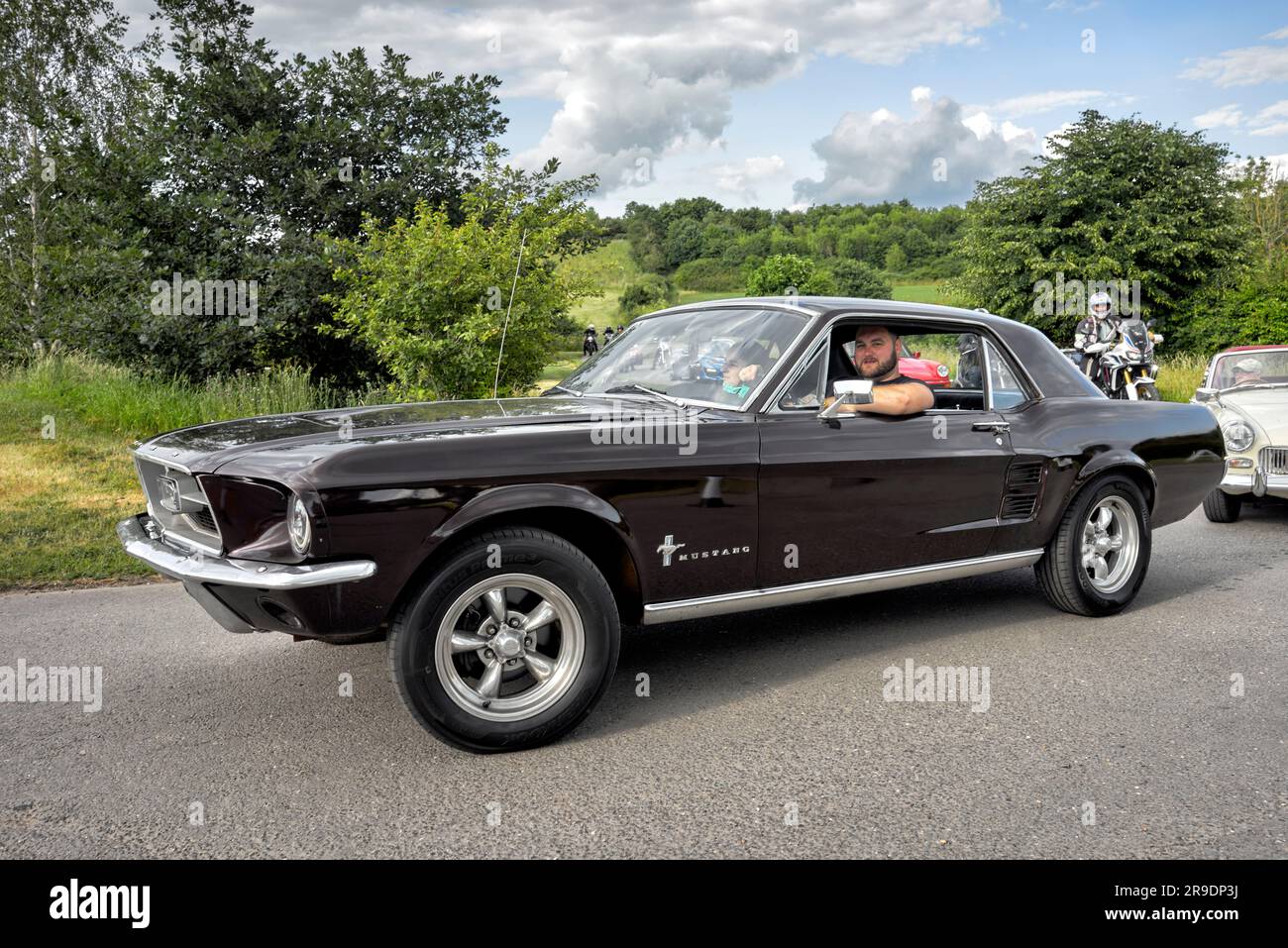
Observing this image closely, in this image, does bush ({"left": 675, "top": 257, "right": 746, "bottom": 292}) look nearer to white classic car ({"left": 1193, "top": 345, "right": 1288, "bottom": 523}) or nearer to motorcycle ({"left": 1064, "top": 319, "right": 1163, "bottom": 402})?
motorcycle ({"left": 1064, "top": 319, "right": 1163, "bottom": 402})

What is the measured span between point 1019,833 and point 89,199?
17054mm

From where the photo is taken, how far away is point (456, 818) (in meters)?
2.96

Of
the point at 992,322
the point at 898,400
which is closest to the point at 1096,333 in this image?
the point at 992,322

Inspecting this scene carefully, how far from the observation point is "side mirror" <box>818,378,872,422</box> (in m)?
3.96

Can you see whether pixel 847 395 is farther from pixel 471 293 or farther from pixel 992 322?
pixel 471 293

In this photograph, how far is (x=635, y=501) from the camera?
11.9 feet

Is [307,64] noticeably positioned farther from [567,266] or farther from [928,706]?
[928,706]

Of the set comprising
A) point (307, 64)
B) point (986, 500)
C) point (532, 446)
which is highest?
point (307, 64)

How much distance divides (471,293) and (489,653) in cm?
804

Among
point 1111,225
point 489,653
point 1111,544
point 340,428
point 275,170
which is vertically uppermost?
point 1111,225

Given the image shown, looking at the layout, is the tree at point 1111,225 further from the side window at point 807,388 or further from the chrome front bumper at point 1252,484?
the side window at point 807,388

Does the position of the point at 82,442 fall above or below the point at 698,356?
below
